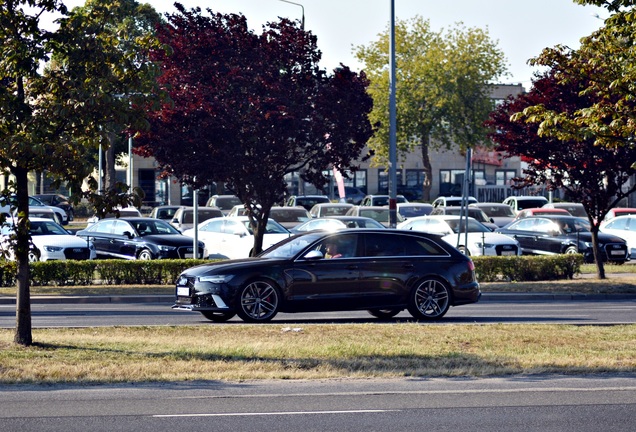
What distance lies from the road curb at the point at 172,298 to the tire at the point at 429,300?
17.9 ft

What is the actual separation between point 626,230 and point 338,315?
1911cm

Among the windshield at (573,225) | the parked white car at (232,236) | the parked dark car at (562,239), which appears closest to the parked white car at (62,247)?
the parked white car at (232,236)

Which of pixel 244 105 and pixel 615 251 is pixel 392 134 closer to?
pixel 244 105

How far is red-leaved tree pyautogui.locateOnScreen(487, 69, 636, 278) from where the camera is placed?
26.0 m

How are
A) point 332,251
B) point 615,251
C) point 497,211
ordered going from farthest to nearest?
point 497,211, point 615,251, point 332,251

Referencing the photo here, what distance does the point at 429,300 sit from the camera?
17.6m

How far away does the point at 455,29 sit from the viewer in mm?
67000

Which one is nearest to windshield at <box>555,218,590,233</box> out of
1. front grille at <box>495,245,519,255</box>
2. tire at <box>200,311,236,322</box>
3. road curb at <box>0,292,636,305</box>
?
front grille at <box>495,245,519,255</box>

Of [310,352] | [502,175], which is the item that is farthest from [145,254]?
[502,175]

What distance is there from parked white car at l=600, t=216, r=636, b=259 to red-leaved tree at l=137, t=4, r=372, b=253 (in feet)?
42.1

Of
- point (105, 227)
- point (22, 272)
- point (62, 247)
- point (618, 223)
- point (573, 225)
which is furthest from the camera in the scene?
point (618, 223)

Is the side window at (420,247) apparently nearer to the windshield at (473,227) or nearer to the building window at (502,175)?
the windshield at (473,227)

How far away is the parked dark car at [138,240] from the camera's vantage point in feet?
97.1

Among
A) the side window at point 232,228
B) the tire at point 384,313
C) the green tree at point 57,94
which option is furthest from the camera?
the side window at point 232,228
